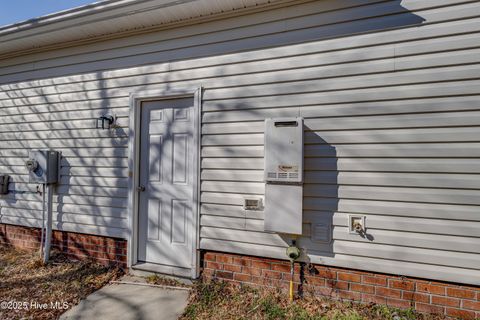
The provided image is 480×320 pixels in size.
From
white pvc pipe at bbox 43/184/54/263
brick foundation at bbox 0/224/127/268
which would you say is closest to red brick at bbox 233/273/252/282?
brick foundation at bbox 0/224/127/268

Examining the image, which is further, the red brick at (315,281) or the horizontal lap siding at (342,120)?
the red brick at (315,281)

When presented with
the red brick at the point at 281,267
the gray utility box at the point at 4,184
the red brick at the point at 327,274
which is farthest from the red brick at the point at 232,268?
the gray utility box at the point at 4,184

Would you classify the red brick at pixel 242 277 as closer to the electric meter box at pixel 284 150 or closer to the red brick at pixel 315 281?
the red brick at pixel 315 281

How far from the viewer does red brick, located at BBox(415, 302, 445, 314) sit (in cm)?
233

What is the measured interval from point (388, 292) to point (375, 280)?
0.14m

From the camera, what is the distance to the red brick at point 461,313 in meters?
2.26

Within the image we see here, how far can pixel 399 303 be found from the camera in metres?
2.43

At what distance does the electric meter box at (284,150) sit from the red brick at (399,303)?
4.25 feet

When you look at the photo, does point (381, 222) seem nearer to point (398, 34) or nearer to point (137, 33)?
point (398, 34)

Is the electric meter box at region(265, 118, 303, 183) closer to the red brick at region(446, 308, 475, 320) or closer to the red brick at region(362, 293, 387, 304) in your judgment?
the red brick at region(362, 293, 387, 304)

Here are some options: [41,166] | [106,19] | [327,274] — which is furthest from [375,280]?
[41,166]

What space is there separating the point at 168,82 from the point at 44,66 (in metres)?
2.14

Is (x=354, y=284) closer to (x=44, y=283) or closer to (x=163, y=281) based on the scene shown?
(x=163, y=281)

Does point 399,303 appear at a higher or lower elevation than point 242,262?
lower
